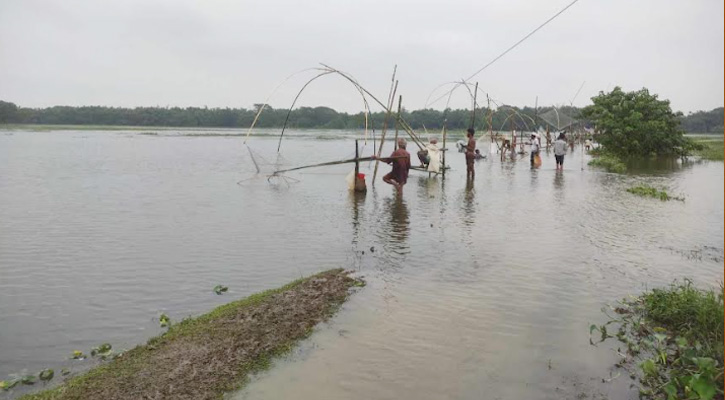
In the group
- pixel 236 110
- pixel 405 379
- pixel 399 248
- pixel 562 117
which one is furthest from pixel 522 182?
pixel 236 110

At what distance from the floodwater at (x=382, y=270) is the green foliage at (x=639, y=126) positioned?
13.3 m

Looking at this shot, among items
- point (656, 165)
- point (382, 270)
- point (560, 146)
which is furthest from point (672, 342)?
point (656, 165)

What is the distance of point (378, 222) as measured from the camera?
1197 cm

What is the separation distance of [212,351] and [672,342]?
4.51 m

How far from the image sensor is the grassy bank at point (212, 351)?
450cm

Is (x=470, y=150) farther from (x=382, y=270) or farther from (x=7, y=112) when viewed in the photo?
(x=7, y=112)

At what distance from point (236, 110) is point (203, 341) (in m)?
113

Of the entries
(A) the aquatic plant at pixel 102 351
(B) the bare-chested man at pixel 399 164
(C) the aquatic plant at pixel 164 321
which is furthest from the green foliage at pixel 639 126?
(A) the aquatic plant at pixel 102 351

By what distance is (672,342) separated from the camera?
5.50 metres

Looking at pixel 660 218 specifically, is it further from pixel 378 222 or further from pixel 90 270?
pixel 90 270

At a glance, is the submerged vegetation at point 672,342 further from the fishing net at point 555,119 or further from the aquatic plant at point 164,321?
the fishing net at point 555,119

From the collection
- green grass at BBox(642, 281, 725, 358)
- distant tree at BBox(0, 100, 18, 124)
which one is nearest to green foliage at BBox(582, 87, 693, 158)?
green grass at BBox(642, 281, 725, 358)

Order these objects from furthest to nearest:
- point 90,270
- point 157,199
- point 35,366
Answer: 1. point 157,199
2. point 90,270
3. point 35,366

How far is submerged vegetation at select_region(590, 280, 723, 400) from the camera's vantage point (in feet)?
13.3
